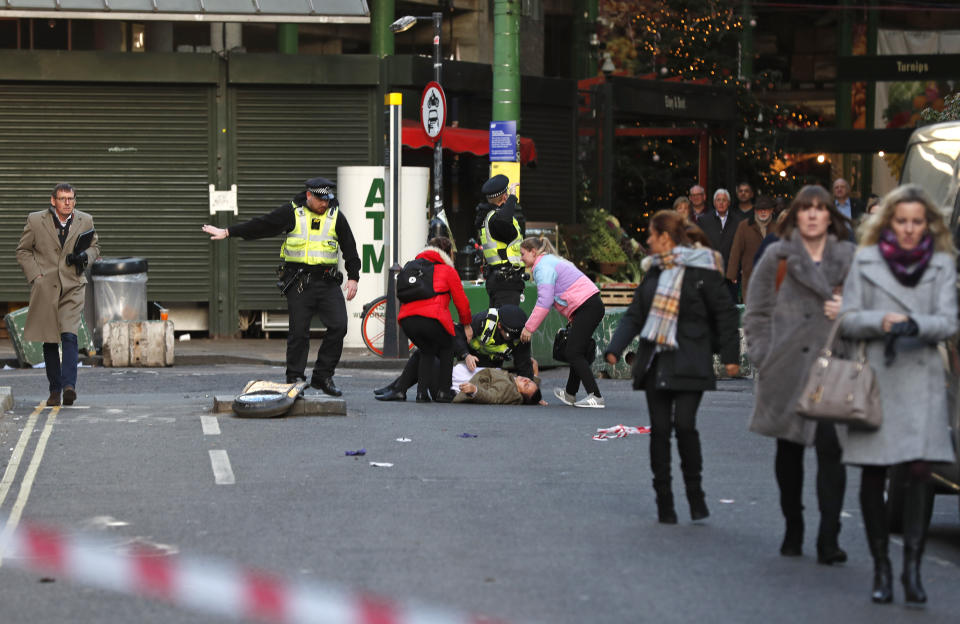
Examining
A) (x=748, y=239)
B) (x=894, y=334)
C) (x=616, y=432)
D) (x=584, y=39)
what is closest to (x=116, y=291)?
(x=748, y=239)

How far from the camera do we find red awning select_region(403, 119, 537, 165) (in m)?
22.1

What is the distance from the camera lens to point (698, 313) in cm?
883

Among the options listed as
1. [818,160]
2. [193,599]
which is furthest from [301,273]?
[818,160]

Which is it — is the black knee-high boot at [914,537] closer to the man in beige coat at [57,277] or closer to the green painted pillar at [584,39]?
the man in beige coat at [57,277]

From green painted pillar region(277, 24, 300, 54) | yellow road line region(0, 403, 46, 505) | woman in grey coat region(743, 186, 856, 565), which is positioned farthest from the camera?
green painted pillar region(277, 24, 300, 54)

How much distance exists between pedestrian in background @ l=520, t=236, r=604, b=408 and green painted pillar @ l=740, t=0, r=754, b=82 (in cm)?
1544

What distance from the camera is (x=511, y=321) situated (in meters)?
15.0

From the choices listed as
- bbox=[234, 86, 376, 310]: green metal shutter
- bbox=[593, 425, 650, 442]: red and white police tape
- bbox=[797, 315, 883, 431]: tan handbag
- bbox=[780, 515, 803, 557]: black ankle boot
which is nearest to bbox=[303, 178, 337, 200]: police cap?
bbox=[593, 425, 650, 442]: red and white police tape

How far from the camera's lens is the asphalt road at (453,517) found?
272 inches

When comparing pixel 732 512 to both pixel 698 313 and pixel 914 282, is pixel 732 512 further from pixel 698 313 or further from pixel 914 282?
pixel 914 282

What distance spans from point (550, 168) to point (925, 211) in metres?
→ 18.0

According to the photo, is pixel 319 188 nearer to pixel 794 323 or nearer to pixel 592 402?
pixel 592 402

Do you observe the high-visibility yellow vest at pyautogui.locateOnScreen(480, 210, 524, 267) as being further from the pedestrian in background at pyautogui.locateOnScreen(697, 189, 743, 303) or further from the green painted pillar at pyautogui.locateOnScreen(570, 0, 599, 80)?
the green painted pillar at pyautogui.locateOnScreen(570, 0, 599, 80)

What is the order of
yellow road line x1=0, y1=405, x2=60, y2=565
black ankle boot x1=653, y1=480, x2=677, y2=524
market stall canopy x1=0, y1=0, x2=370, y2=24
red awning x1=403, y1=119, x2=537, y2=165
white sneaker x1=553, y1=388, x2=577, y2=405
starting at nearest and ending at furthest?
Result: yellow road line x1=0, y1=405, x2=60, y2=565, black ankle boot x1=653, y1=480, x2=677, y2=524, white sneaker x1=553, y1=388, x2=577, y2=405, market stall canopy x1=0, y1=0, x2=370, y2=24, red awning x1=403, y1=119, x2=537, y2=165
